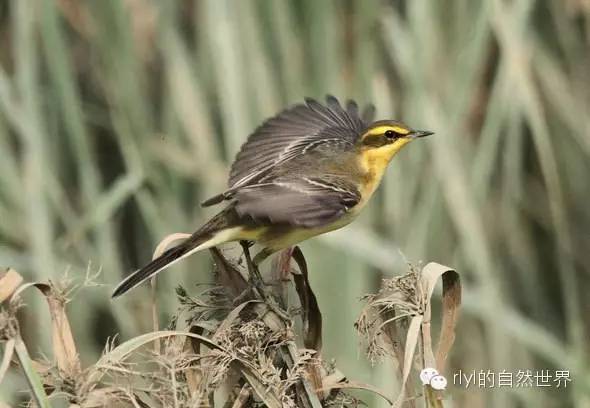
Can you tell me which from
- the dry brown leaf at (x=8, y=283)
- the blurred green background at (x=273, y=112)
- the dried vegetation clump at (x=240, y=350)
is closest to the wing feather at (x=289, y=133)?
the blurred green background at (x=273, y=112)

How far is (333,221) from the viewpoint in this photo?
82.5 inches

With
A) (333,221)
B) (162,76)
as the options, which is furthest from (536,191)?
(333,221)

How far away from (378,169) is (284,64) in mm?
922

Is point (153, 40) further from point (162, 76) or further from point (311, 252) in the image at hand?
point (311, 252)

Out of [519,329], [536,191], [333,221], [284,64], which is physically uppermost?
[284,64]

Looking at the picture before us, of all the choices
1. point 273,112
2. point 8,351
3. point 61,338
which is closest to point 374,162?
point 273,112

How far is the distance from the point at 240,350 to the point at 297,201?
64 centimetres

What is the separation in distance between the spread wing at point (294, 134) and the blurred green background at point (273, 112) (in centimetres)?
41

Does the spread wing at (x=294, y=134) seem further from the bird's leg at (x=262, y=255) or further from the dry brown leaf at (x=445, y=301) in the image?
the dry brown leaf at (x=445, y=301)

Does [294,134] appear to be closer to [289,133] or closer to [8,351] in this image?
[289,133]

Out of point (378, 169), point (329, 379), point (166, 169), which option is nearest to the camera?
point (329, 379)

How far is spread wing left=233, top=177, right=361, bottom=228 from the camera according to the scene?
6.35ft

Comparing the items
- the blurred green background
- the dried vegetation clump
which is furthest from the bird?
the blurred green background

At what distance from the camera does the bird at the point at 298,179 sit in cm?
199
